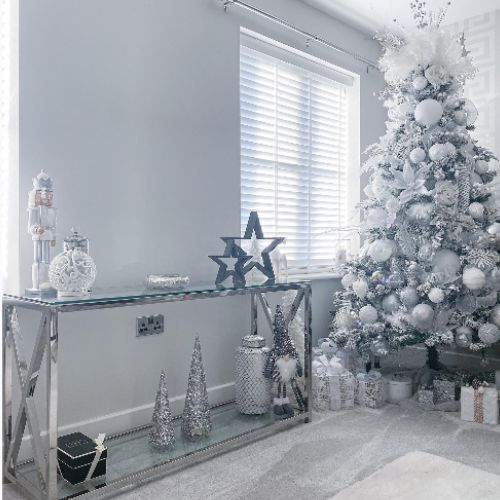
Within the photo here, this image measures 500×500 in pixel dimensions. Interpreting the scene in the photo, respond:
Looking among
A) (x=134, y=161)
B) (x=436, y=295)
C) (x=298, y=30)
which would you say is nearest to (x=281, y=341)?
(x=436, y=295)

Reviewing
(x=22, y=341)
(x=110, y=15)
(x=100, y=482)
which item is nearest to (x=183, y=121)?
(x=110, y=15)

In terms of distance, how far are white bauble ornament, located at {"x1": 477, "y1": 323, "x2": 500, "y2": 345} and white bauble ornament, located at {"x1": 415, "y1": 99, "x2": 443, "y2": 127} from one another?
1.23m

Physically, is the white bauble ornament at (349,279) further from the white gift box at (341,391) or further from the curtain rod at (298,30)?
the curtain rod at (298,30)

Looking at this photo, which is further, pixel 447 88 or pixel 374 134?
pixel 374 134

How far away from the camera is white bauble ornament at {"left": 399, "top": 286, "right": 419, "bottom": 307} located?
298 centimetres

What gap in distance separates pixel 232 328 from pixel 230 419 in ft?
1.91

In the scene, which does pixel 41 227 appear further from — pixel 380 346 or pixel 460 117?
pixel 460 117

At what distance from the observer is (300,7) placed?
3.51 meters

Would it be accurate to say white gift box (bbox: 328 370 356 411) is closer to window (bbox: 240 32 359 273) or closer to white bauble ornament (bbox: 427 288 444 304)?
white bauble ornament (bbox: 427 288 444 304)

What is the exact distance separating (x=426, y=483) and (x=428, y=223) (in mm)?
1480

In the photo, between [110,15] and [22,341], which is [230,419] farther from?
[110,15]

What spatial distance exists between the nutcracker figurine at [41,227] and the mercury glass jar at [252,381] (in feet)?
3.67

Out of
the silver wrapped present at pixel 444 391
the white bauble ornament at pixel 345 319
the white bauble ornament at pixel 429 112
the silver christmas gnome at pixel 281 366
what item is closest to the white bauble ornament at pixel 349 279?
the white bauble ornament at pixel 345 319

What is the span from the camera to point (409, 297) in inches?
117
